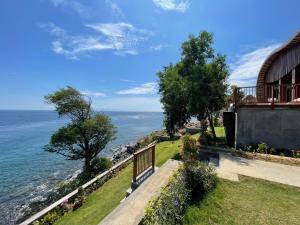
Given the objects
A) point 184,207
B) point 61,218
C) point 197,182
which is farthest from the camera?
point 61,218

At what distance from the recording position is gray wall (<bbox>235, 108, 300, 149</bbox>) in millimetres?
9266

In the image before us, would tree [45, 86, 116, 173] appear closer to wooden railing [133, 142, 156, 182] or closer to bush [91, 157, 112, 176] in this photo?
bush [91, 157, 112, 176]

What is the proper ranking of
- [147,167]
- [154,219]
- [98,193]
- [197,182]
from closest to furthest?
[154,219]
[197,182]
[147,167]
[98,193]

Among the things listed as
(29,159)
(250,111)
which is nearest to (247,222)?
(250,111)

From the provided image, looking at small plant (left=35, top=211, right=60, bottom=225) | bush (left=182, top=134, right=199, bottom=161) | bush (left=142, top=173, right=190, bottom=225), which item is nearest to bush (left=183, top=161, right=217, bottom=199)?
bush (left=142, top=173, right=190, bottom=225)

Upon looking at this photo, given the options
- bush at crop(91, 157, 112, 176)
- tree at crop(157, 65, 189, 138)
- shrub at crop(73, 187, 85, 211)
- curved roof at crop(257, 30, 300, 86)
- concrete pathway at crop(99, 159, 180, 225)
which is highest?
curved roof at crop(257, 30, 300, 86)

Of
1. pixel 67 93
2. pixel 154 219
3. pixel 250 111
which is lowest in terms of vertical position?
pixel 154 219

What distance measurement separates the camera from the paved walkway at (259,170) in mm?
6316

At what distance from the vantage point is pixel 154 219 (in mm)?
3811

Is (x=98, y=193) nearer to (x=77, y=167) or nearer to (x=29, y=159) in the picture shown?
(x=77, y=167)

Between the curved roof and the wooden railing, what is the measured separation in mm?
12642

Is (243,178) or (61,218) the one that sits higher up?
(243,178)

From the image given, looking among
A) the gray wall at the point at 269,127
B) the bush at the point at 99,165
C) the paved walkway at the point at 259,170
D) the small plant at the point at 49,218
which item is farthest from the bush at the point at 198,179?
the bush at the point at 99,165

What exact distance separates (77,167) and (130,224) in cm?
1853
